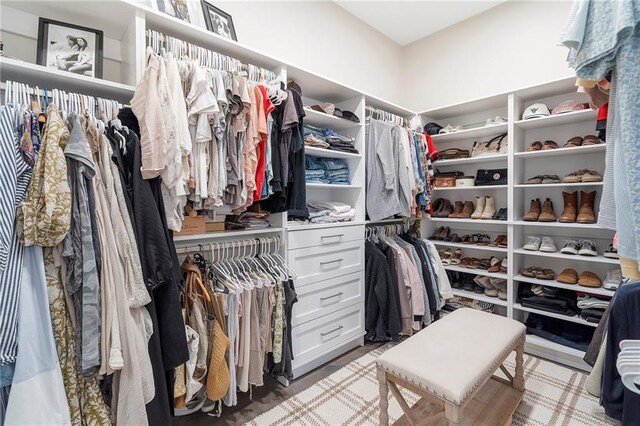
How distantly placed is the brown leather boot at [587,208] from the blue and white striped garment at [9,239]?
3082 mm

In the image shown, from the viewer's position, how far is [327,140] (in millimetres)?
2217

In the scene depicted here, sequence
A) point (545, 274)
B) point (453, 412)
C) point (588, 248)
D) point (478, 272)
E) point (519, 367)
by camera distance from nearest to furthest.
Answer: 1. point (453, 412)
2. point (519, 367)
3. point (588, 248)
4. point (545, 274)
5. point (478, 272)

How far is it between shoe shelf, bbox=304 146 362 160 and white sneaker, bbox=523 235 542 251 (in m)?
1.55

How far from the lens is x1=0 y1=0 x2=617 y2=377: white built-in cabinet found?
51.8 inches

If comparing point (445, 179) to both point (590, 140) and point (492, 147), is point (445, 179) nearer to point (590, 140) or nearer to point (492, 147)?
point (492, 147)

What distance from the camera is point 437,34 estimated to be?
10.4 feet

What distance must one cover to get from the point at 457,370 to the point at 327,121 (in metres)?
1.81

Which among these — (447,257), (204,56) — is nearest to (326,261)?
(204,56)

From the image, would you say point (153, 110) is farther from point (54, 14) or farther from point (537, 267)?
point (537, 267)

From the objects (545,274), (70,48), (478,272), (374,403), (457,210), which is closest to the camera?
(70,48)

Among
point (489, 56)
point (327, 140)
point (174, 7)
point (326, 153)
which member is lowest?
point (326, 153)

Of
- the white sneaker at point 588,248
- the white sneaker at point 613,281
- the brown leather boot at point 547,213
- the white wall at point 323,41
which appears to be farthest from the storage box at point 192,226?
the white sneaker at point 613,281

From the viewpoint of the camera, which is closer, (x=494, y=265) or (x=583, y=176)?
(x=583, y=176)

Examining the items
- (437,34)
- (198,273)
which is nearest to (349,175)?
(198,273)
